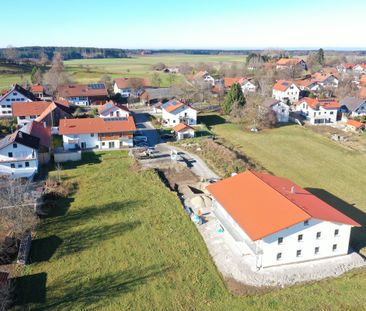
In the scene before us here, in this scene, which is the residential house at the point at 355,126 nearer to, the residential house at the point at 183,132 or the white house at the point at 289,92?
the white house at the point at 289,92

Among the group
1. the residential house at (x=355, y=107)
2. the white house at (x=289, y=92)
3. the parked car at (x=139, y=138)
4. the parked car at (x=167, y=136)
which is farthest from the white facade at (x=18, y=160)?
the white house at (x=289, y=92)

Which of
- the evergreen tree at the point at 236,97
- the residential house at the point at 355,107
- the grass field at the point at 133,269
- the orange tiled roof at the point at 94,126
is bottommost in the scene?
the grass field at the point at 133,269

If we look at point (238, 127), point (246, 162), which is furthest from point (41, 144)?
point (238, 127)

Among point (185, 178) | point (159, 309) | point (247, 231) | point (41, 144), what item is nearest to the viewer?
point (159, 309)

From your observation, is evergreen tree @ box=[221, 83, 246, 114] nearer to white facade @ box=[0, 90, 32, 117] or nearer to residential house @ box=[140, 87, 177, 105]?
residential house @ box=[140, 87, 177, 105]

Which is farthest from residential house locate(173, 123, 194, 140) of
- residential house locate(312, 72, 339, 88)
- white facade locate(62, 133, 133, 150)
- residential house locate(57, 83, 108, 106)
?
residential house locate(312, 72, 339, 88)

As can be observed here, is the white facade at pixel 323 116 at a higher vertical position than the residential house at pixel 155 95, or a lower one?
lower

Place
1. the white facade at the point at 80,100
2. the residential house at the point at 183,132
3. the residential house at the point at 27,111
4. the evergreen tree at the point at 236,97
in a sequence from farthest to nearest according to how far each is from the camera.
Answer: the white facade at the point at 80,100 → the evergreen tree at the point at 236,97 → the residential house at the point at 27,111 → the residential house at the point at 183,132

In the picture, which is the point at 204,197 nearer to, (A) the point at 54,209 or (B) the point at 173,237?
(B) the point at 173,237

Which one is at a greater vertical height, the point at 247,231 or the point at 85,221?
the point at 247,231
